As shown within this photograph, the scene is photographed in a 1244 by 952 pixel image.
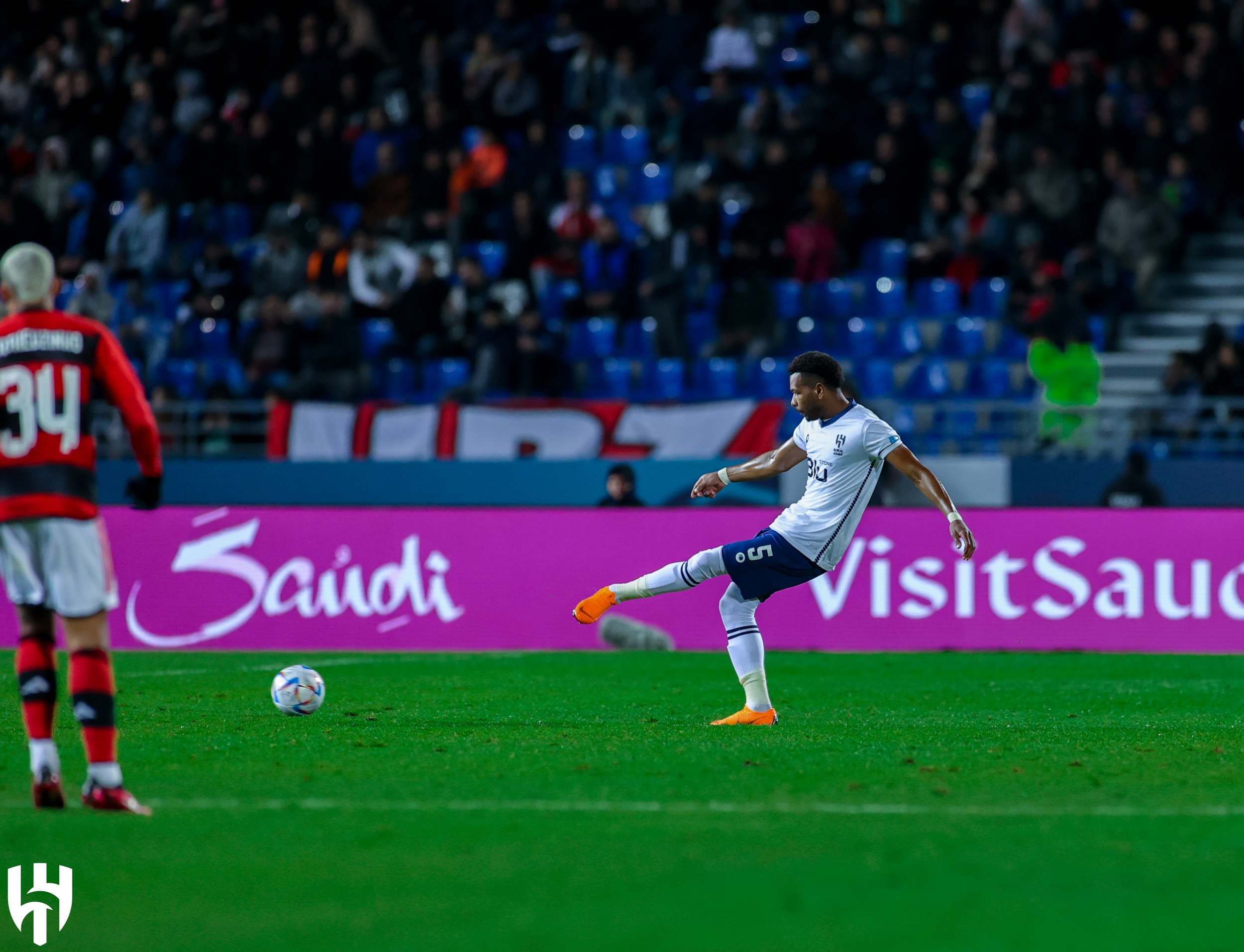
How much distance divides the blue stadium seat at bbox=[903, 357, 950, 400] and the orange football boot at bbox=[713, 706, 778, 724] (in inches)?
414

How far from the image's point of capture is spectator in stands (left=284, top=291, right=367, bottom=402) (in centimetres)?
2033

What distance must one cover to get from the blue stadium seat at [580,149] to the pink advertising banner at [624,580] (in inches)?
341

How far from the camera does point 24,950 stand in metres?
4.36

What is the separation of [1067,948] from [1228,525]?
36.8 ft

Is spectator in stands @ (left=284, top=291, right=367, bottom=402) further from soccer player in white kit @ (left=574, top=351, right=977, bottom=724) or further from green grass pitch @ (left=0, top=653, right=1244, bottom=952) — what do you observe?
soccer player in white kit @ (left=574, top=351, right=977, bottom=724)

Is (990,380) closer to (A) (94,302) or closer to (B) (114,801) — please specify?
(A) (94,302)

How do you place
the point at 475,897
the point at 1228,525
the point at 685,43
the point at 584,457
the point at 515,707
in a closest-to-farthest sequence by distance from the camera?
the point at 475,897 → the point at 515,707 → the point at 1228,525 → the point at 584,457 → the point at 685,43

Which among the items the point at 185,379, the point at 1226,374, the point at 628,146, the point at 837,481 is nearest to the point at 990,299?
the point at 1226,374

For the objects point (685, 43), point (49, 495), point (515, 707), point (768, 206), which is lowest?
point (515, 707)

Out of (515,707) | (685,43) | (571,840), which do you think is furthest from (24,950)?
(685,43)

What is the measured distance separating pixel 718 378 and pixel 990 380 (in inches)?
119

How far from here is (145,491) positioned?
6.43m

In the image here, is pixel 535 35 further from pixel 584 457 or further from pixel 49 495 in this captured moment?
pixel 49 495

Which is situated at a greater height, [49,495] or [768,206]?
[768,206]
